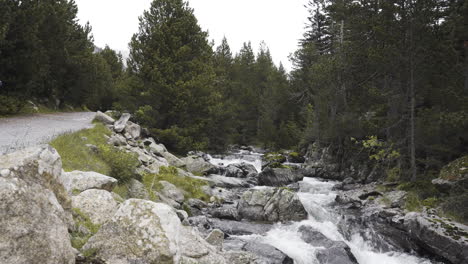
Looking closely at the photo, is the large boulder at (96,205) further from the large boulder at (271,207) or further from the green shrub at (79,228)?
the large boulder at (271,207)

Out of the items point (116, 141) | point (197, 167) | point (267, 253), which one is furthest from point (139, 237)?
point (197, 167)

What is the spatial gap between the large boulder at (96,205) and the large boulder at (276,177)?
15901 millimetres

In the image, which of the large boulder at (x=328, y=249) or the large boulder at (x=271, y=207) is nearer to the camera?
the large boulder at (x=328, y=249)

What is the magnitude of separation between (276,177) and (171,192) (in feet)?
32.2

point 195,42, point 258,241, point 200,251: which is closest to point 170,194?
point 258,241

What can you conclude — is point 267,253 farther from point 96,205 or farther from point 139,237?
point 139,237

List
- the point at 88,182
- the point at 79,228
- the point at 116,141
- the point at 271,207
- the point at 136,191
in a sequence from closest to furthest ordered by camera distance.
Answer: the point at 79,228 → the point at 88,182 → the point at 136,191 → the point at 271,207 → the point at 116,141

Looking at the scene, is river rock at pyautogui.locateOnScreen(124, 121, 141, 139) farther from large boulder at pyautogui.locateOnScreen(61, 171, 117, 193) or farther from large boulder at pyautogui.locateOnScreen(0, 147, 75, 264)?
large boulder at pyautogui.locateOnScreen(0, 147, 75, 264)

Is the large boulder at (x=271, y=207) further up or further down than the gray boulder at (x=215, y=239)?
further down

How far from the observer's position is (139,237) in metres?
4.84

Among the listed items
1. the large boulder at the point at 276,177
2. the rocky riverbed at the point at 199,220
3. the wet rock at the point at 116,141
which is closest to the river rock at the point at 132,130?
the rocky riverbed at the point at 199,220

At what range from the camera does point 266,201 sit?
14.1 meters

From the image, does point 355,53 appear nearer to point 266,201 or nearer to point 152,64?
point 266,201

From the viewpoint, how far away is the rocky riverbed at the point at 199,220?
414cm
